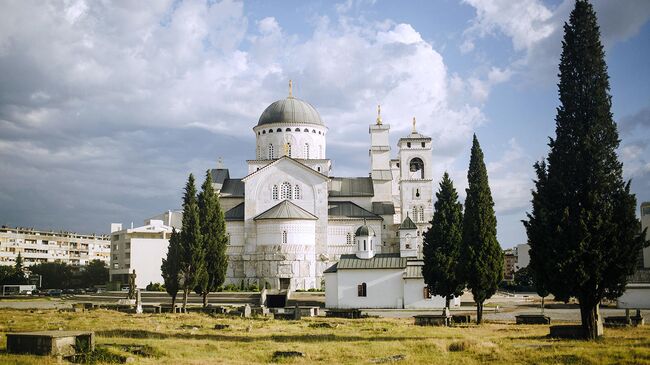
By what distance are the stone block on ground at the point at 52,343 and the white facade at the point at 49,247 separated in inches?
3451

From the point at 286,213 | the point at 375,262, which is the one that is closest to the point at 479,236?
the point at 375,262

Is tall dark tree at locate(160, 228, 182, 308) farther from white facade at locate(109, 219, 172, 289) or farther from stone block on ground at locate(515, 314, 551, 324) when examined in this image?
white facade at locate(109, 219, 172, 289)

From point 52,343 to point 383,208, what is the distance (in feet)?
159

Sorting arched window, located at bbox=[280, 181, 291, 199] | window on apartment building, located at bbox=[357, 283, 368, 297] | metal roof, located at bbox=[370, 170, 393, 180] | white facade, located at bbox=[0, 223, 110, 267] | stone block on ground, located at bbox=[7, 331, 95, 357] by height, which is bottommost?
stone block on ground, located at bbox=[7, 331, 95, 357]

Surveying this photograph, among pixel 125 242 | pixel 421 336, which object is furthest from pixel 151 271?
pixel 421 336

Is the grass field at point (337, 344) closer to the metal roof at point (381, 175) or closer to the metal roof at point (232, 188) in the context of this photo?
the metal roof at point (232, 188)

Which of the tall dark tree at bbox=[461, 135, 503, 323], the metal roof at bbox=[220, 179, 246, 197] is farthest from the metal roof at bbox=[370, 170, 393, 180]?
the tall dark tree at bbox=[461, 135, 503, 323]

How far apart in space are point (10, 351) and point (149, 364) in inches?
163

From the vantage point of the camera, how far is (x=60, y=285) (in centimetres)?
8344

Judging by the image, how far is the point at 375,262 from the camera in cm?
4606

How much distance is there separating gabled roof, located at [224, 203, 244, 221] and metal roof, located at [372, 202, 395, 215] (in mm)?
12787

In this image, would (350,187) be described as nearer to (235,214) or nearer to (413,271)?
(235,214)

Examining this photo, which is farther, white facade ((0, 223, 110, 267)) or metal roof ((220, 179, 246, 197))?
white facade ((0, 223, 110, 267))

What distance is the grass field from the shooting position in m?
17.2
